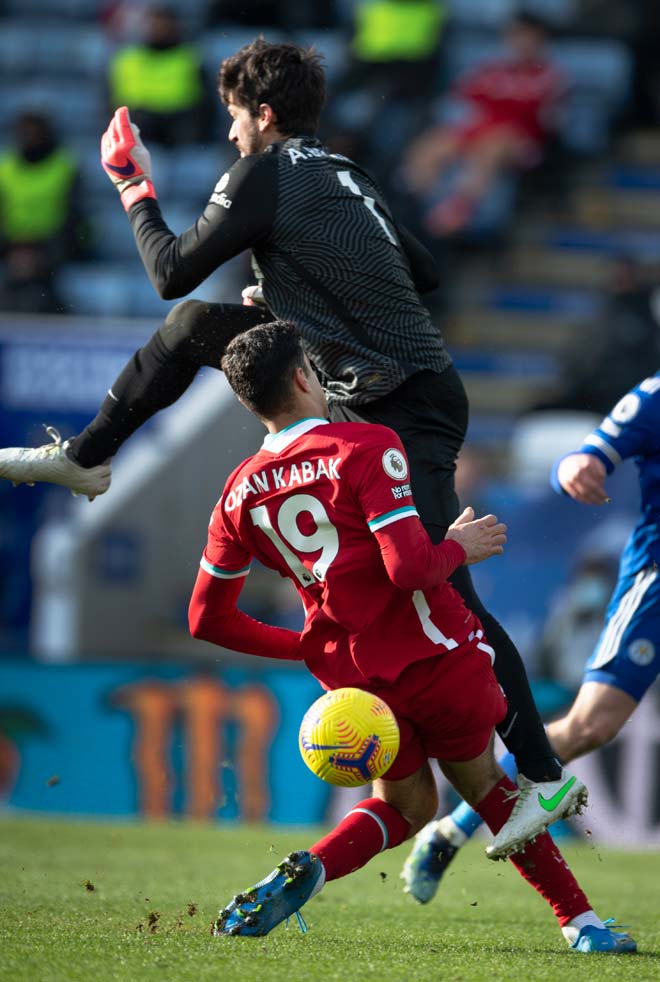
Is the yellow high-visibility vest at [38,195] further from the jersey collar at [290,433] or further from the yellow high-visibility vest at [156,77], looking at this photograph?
the jersey collar at [290,433]

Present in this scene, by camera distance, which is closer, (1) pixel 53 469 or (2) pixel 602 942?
(2) pixel 602 942

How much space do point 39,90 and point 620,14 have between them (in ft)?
17.4

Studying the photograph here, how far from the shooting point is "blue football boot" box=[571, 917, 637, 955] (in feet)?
13.8

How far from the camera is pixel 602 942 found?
4.21 metres

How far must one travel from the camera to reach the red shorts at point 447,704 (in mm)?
4090

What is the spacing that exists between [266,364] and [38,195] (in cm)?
820

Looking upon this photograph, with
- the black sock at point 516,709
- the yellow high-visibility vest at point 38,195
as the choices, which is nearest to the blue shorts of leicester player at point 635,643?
the black sock at point 516,709

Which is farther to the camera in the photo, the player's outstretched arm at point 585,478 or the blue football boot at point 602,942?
the player's outstretched arm at point 585,478

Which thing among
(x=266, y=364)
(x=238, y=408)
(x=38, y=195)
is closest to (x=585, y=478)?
(x=266, y=364)

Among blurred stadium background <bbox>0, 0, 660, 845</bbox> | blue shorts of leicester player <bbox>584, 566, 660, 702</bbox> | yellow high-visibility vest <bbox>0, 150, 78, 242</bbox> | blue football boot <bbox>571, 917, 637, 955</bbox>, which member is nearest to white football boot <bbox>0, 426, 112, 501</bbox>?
blue shorts of leicester player <bbox>584, 566, 660, 702</bbox>

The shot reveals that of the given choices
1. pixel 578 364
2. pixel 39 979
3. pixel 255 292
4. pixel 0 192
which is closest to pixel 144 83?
pixel 0 192

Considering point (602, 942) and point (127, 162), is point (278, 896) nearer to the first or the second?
point (602, 942)

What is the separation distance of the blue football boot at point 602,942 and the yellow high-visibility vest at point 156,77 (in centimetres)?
816

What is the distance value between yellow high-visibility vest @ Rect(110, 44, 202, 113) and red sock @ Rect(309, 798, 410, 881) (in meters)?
7.88
